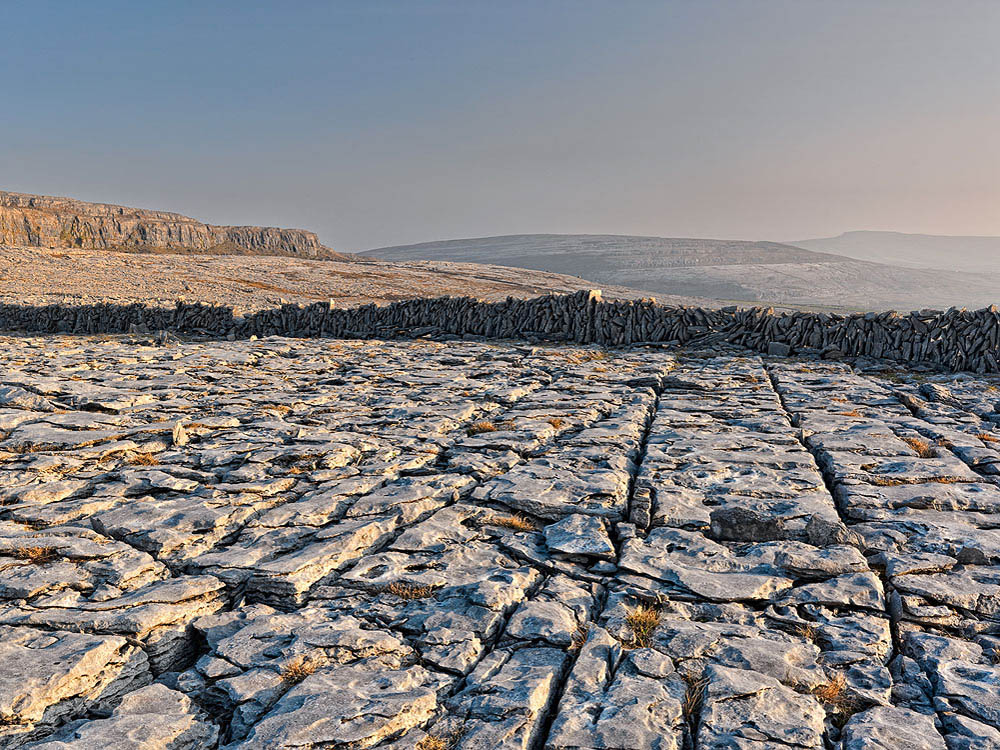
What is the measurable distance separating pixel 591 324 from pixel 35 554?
16.6m

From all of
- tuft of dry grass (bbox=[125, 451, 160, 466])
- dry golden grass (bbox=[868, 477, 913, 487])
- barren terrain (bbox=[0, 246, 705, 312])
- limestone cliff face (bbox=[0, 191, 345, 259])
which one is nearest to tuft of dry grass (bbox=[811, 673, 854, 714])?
dry golden grass (bbox=[868, 477, 913, 487])

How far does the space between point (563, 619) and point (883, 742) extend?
1.97m

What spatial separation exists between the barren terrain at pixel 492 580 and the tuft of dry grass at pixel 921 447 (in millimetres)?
78

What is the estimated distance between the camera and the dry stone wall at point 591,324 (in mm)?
16266

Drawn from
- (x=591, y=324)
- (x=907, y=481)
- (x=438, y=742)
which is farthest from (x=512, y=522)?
(x=591, y=324)

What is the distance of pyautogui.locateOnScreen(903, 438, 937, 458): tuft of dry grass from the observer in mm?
8312

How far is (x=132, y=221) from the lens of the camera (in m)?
136

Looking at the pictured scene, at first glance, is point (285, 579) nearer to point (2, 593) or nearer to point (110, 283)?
point (2, 593)

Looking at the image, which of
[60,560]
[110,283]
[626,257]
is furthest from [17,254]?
[626,257]

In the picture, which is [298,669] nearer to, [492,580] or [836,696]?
[492,580]

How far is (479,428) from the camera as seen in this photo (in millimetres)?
9523

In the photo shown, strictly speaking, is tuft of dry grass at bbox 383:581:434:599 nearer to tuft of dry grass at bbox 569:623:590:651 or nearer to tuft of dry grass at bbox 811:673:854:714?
tuft of dry grass at bbox 569:623:590:651

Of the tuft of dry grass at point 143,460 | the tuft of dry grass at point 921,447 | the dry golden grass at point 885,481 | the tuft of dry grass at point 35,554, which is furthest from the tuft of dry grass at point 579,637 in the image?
the tuft of dry grass at point 921,447

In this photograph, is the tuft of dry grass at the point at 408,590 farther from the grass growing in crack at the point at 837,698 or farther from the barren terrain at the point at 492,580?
the grass growing in crack at the point at 837,698
